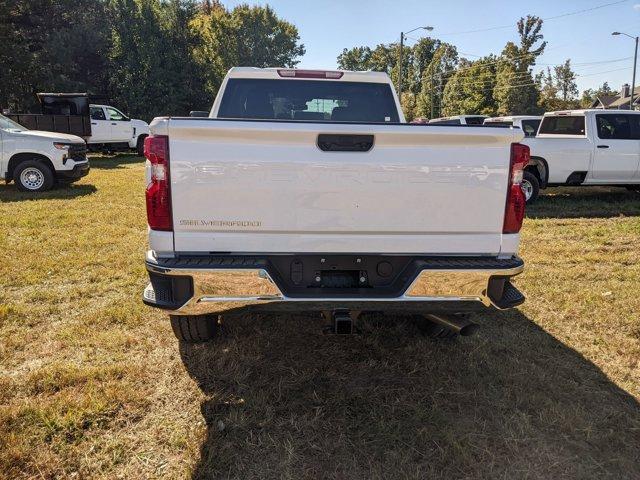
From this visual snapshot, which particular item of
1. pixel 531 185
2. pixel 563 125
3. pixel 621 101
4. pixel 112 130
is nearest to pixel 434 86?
pixel 621 101

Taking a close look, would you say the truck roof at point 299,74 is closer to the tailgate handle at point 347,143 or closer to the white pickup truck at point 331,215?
the white pickup truck at point 331,215

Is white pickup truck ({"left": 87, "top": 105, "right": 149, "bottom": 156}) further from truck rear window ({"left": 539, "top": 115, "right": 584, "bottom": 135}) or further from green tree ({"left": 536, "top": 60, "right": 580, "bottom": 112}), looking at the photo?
green tree ({"left": 536, "top": 60, "right": 580, "bottom": 112})

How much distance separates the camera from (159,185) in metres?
2.65

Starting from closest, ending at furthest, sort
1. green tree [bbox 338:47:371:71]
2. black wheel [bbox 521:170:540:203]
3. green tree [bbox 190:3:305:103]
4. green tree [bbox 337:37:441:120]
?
black wheel [bbox 521:170:540:203] < green tree [bbox 190:3:305:103] < green tree [bbox 337:37:441:120] < green tree [bbox 338:47:371:71]

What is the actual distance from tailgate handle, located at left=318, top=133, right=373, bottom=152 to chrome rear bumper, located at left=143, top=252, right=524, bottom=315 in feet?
2.40

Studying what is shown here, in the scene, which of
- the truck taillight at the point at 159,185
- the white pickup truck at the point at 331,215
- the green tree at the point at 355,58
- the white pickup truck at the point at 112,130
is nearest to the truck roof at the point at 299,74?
the white pickup truck at the point at 331,215

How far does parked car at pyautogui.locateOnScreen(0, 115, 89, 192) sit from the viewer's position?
1054cm

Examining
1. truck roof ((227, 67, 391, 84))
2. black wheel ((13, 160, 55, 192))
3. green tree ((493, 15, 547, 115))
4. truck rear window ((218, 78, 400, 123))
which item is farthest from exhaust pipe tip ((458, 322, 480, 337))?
green tree ((493, 15, 547, 115))

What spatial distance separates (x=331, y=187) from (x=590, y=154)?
916 cm

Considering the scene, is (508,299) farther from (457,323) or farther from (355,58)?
(355,58)

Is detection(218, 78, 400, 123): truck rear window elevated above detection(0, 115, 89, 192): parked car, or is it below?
above

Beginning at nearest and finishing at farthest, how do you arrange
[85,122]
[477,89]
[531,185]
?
[531,185] → [85,122] → [477,89]

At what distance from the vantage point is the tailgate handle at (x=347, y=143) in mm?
2709

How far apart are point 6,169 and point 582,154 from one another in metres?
12.1
